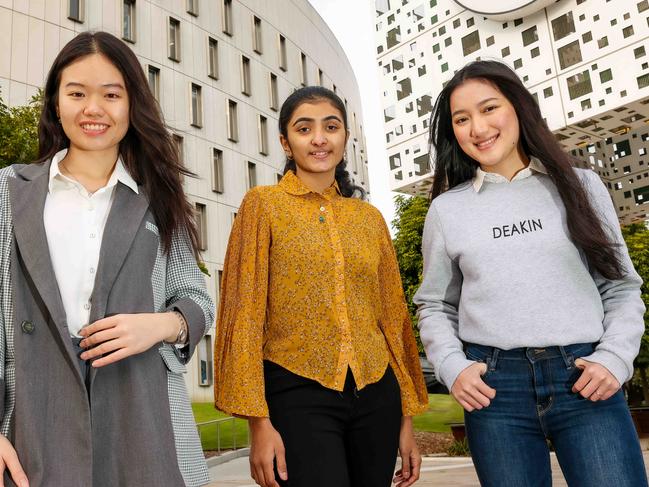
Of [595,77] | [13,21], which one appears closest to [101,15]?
[13,21]

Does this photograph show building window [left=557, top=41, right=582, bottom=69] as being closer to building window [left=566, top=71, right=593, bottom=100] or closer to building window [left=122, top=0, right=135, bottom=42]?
building window [left=566, top=71, right=593, bottom=100]

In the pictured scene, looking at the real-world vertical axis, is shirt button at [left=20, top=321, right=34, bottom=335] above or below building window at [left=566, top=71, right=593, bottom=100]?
below

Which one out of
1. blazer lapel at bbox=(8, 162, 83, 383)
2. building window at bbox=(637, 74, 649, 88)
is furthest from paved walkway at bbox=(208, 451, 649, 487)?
building window at bbox=(637, 74, 649, 88)

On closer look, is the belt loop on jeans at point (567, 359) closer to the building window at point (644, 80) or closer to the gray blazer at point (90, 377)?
the gray blazer at point (90, 377)

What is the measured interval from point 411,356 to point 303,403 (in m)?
0.69

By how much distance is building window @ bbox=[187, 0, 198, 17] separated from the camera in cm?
2705

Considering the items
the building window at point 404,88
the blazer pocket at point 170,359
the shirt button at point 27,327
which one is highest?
the building window at point 404,88

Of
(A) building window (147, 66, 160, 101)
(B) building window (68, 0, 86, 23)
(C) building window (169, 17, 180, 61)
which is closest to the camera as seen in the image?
(B) building window (68, 0, 86, 23)

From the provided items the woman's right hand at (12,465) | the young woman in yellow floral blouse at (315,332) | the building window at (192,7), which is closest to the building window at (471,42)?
the building window at (192,7)

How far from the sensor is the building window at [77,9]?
74.0 ft

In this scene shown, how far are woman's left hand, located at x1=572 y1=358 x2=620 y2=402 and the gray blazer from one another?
129cm

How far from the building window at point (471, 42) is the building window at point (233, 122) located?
13069 mm

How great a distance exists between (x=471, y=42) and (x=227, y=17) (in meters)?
12.7

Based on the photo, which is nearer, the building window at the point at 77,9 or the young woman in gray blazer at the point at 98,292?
the young woman in gray blazer at the point at 98,292
